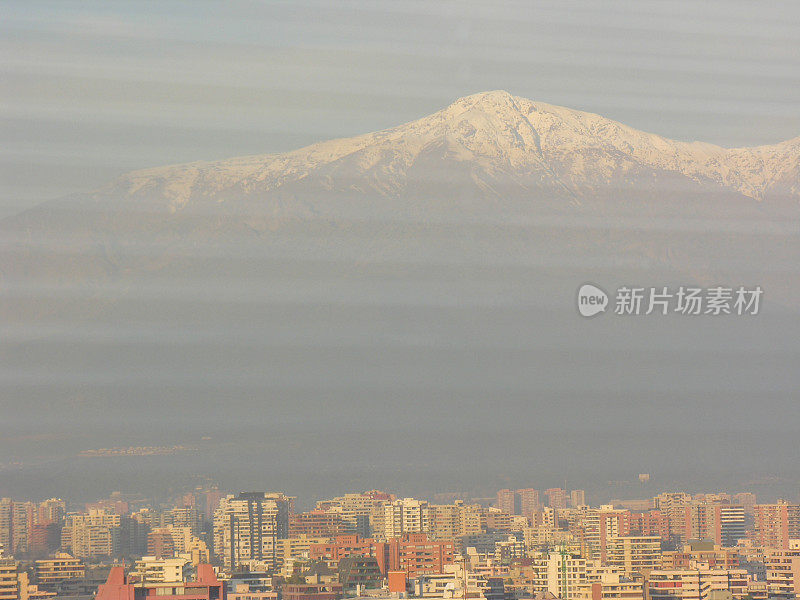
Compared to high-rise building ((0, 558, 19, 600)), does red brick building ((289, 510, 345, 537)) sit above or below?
above

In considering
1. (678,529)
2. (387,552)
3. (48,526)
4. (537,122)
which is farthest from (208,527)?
(537,122)

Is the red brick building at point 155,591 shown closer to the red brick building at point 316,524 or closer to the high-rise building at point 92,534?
the high-rise building at point 92,534

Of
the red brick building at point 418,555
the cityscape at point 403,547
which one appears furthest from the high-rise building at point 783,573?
the red brick building at point 418,555

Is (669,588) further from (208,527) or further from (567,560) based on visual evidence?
(208,527)

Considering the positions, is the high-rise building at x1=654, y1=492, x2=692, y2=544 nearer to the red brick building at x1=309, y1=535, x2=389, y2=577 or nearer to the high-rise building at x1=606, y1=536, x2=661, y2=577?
the high-rise building at x1=606, y1=536, x2=661, y2=577

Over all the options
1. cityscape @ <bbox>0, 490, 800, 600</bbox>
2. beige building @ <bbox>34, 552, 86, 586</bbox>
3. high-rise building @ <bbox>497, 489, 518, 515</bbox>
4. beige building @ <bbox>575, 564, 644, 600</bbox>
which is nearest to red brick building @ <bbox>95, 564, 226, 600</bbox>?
cityscape @ <bbox>0, 490, 800, 600</bbox>

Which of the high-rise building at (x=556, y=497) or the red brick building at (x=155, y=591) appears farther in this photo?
the high-rise building at (x=556, y=497)
